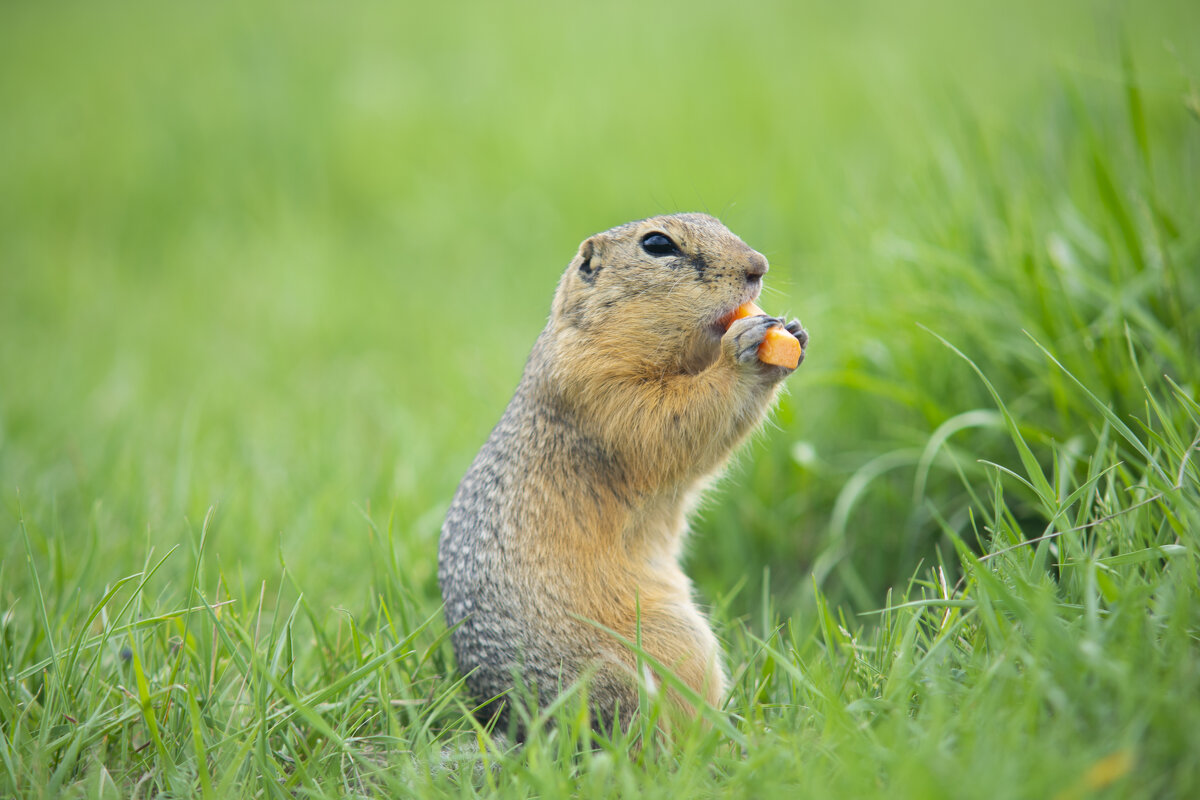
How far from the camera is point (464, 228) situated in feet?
27.1

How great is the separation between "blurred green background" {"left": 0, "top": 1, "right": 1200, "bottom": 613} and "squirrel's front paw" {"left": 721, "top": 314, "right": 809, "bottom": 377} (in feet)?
1.58

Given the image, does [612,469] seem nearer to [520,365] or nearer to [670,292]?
[670,292]

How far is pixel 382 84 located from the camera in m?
9.64

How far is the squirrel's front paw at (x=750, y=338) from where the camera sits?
302 cm

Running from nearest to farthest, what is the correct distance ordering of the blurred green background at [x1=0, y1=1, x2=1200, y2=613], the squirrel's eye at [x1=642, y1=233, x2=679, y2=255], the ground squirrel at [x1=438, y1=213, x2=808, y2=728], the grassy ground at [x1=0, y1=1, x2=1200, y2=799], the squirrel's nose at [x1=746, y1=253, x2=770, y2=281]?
the grassy ground at [x1=0, y1=1, x2=1200, y2=799]
the ground squirrel at [x1=438, y1=213, x2=808, y2=728]
the squirrel's nose at [x1=746, y1=253, x2=770, y2=281]
the squirrel's eye at [x1=642, y1=233, x2=679, y2=255]
the blurred green background at [x1=0, y1=1, x2=1200, y2=613]

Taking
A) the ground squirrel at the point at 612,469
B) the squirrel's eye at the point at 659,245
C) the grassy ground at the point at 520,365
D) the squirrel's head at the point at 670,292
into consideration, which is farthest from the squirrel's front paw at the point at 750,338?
the grassy ground at the point at 520,365

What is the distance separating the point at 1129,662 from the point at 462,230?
7.12 metres

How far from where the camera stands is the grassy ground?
225 centimetres

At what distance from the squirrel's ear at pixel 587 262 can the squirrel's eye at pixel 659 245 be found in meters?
0.22

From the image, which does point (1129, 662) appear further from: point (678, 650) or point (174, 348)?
point (174, 348)

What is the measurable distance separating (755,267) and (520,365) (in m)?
3.17

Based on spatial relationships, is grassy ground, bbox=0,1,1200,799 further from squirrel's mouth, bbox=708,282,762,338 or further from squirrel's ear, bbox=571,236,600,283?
squirrel's ear, bbox=571,236,600,283

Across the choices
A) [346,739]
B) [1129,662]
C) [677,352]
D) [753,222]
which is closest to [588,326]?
[677,352]

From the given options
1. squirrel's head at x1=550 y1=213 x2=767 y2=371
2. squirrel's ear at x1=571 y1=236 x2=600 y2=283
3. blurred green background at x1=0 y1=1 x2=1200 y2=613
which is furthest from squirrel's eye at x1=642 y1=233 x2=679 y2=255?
blurred green background at x1=0 y1=1 x2=1200 y2=613
